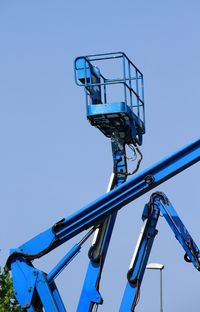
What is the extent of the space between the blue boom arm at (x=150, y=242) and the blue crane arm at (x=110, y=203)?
1.73m

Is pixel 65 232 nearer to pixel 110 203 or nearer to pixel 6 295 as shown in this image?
pixel 110 203

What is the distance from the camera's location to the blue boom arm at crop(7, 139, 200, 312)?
89.6ft

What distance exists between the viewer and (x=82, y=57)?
30.5 meters

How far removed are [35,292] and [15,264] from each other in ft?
2.45

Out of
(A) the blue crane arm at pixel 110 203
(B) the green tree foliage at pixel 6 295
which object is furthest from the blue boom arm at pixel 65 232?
(B) the green tree foliage at pixel 6 295

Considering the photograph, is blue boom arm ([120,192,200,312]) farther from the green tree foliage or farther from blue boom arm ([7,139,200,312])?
the green tree foliage

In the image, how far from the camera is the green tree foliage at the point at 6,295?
41.9 meters

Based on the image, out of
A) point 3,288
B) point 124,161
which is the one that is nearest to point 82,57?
→ point 124,161

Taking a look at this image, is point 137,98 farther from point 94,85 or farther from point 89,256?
point 89,256

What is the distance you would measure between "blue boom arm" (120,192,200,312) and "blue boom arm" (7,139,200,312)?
128cm

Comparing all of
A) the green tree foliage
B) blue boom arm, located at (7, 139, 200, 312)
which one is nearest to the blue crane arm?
blue boom arm, located at (7, 139, 200, 312)

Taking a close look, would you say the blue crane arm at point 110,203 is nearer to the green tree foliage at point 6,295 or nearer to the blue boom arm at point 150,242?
the blue boom arm at point 150,242

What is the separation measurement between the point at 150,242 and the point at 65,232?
2.45m

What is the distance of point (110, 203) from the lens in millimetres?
27812
